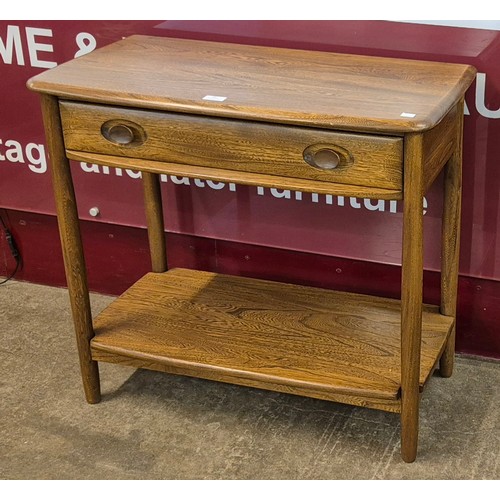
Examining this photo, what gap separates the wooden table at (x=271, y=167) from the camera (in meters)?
2.04

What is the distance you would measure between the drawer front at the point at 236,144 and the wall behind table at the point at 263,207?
0.50 m

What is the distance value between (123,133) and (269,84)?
1.09ft

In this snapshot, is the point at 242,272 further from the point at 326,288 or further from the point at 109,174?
the point at 109,174

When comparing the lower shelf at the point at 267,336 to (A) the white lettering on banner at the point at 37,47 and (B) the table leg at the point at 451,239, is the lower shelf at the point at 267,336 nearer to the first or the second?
(B) the table leg at the point at 451,239

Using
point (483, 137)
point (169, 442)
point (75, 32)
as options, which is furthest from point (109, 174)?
point (483, 137)

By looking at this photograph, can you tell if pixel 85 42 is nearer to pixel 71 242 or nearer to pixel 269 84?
pixel 71 242

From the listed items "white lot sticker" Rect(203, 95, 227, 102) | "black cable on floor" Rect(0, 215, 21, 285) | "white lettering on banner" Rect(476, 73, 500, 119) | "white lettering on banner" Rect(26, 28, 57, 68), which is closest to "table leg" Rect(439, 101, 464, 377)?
"white lettering on banner" Rect(476, 73, 500, 119)

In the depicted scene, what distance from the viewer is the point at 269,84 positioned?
2.19 meters

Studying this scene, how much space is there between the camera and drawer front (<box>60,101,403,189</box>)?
2027 millimetres

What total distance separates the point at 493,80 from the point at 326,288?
0.75 m

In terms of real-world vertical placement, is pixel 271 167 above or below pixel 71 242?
above

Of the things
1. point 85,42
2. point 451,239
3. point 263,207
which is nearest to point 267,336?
point 263,207

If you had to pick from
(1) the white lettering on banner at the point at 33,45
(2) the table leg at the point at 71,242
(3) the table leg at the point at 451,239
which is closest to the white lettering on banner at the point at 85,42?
(1) the white lettering on banner at the point at 33,45

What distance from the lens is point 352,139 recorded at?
2020mm
